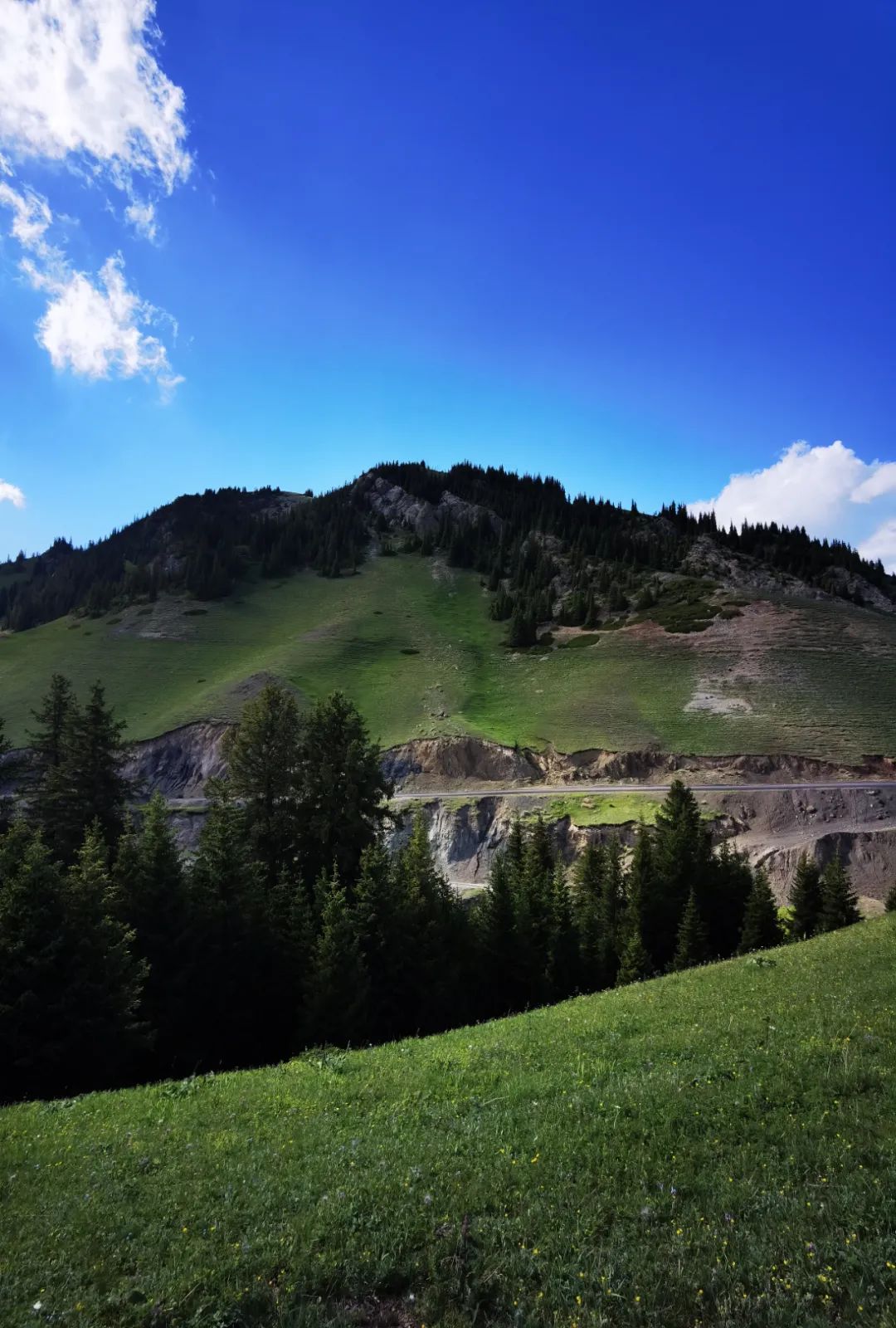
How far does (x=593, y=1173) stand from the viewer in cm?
726

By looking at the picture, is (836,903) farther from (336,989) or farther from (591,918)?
(336,989)

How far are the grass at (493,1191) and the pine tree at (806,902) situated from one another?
28.8 m

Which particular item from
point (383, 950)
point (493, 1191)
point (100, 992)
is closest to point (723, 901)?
point (383, 950)

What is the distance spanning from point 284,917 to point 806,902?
30.4 m

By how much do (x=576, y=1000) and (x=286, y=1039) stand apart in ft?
39.1

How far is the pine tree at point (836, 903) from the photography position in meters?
34.5

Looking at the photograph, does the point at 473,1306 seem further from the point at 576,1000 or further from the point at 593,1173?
the point at 576,1000

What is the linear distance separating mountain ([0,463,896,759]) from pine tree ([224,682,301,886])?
121 ft

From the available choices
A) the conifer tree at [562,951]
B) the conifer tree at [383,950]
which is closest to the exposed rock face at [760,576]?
the conifer tree at [562,951]

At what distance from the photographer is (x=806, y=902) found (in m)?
36.8

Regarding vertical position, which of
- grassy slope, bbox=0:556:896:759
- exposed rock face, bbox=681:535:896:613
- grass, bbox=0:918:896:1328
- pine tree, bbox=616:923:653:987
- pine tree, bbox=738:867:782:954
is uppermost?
exposed rock face, bbox=681:535:896:613

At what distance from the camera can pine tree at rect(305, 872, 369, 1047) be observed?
2155 cm

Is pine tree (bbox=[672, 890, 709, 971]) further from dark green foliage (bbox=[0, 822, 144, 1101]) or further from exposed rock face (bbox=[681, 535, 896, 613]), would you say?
exposed rock face (bbox=[681, 535, 896, 613])

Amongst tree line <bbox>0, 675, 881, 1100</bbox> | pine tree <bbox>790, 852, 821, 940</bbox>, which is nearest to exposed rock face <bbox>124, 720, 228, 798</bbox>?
tree line <bbox>0, 675, 881, 1100</bbox>
